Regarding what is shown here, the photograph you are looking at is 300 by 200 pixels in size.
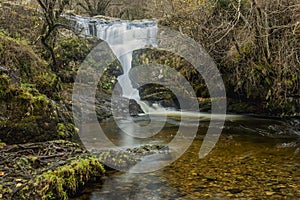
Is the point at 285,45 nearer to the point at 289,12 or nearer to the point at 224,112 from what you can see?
the point at 289,12

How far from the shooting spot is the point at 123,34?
1617 cm

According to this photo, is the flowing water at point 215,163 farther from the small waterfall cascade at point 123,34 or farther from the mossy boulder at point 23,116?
the small waterfall cascade at point 123,34

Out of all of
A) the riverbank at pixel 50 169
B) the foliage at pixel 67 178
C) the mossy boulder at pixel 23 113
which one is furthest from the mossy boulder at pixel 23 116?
the foliage at pixel 67 178

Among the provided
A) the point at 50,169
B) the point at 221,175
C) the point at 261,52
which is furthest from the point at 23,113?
the point at 261,52

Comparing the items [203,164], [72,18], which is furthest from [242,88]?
[72,18]

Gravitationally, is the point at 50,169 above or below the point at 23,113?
below

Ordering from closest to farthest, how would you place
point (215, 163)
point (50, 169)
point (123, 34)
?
point (50, 169)
point (215, 163)
point (123, 34)

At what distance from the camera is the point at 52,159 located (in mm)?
3959

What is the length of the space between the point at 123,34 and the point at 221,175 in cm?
1296

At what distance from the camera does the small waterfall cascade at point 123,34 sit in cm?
1513

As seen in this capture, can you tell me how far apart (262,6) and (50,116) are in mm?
6879

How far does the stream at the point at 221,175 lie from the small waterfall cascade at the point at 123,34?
8860 millimetres

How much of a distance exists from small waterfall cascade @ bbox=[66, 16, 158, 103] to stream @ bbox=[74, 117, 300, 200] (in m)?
8.86

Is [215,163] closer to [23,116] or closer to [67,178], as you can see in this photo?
[67,178]
